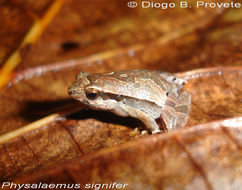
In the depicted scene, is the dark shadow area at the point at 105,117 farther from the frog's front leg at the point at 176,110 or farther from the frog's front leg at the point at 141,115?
the frog's front leg at the point at 176,110

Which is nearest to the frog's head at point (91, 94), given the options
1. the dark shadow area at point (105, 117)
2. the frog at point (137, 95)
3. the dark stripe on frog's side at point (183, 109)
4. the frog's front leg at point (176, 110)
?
the frog at point (137, 95)

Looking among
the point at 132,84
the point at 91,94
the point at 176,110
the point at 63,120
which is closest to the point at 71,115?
the point at 63,120

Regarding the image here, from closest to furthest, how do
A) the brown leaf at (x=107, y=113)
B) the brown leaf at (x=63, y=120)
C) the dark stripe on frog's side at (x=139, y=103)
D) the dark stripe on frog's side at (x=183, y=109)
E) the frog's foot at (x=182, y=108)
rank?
the brown leaf at (x=107, y=113), the brown leaf at (x=63, y=120), the frog's foot at (x=182, y=108), the dark stripe on frog's side at (x=183, y=109), the dark stripe on frog's side at (x=139, y=103)

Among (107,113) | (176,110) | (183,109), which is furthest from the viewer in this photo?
(107,113)

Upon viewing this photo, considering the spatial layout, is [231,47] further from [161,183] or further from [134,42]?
[161,183]

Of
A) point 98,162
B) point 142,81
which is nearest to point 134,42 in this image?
point 142,81

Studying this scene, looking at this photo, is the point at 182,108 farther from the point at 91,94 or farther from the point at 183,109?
the point at 91,94
